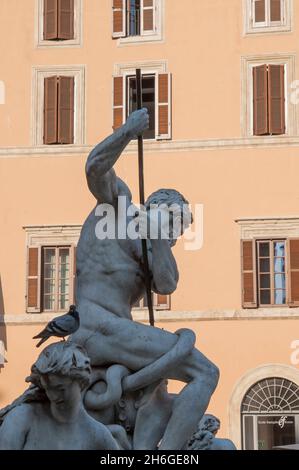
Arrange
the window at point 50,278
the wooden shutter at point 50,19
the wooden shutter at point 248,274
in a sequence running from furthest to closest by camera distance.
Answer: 1. the wooden shutter at point 50,19
2. the window at point 50,278
3. the wooden shutter at point 248,274

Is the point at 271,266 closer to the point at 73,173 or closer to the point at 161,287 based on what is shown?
the point at 73,173

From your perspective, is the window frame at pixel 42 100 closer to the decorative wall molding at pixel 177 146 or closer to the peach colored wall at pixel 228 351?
the decorative wall molding at pixel 177 146

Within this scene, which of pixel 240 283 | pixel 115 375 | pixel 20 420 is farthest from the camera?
pixel 240 283

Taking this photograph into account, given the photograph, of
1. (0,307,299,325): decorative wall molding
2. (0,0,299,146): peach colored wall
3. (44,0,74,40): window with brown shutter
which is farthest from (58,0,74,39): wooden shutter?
(0,307,299,325): decorative wall molding

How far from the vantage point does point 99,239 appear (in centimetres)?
677

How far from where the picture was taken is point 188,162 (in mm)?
27359

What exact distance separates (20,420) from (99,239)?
7.92ft

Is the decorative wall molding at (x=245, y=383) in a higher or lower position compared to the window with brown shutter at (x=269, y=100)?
lower

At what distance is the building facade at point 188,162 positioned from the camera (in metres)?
26.1

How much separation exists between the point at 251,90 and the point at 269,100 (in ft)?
1.44

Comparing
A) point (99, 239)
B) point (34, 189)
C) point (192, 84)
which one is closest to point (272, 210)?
point (192, 84)

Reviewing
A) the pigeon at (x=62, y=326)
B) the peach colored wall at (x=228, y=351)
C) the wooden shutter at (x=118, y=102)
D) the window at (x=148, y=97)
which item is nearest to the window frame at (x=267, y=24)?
the window at (x=148, y=97)

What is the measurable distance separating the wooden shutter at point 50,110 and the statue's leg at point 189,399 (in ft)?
70.2

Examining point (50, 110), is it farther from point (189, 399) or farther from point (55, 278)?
point (189, 399)
